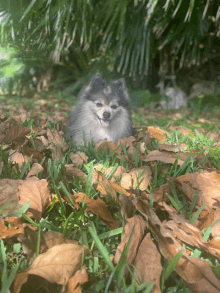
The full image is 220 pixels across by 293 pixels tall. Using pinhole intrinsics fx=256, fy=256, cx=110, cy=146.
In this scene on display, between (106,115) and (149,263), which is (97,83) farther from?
(149,263)

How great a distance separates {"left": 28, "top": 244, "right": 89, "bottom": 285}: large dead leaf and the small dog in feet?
5.73

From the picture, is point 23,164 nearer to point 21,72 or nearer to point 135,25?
point 135,25

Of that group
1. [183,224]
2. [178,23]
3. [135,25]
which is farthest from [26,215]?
[178,23]

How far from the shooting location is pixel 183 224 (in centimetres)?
103

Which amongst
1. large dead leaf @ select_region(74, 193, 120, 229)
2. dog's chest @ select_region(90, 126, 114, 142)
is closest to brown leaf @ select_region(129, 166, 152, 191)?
large dead leaf @ select_region(74, 193, 120, 229)

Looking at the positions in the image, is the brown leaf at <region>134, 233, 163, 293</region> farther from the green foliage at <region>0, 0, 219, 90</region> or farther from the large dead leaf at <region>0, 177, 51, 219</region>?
the green foliage at <region>0, 0, 219, 90</region>

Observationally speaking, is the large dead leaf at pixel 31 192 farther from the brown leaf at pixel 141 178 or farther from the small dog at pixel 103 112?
the small dog at pixel 103 112

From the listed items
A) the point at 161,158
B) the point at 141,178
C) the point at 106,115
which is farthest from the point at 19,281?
→ the point at 106,115

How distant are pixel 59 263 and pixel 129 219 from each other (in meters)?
0.32

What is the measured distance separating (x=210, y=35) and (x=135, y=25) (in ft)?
6.55

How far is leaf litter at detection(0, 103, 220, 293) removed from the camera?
0.83 meters

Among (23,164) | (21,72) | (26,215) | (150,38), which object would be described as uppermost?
(150,38)

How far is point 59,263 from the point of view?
0.83 meters

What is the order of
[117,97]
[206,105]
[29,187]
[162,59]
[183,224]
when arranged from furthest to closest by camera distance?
[162,59]
[206,105]
[117,97]
[29,187]
[183,224]
